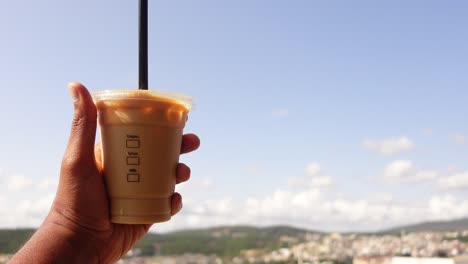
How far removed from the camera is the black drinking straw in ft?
2.69

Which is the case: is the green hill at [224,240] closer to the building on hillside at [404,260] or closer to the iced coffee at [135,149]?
the building on hillside at [404,260]

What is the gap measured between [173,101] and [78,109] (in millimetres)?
150

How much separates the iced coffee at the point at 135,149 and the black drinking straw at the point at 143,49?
0.12ft

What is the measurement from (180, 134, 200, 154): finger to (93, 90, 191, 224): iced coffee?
17 cm

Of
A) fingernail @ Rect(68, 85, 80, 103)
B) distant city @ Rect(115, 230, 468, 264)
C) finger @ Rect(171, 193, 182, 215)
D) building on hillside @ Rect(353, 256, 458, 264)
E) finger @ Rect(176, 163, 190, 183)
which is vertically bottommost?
building on hillside @ Rect(353, 256, 458, 264)

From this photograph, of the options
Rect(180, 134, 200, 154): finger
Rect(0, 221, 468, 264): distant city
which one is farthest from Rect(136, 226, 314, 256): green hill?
Rect(180, 134, 200, 154): finger

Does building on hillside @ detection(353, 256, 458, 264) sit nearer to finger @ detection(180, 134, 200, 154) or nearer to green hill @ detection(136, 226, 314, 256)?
green hill @ detection(136, 226, 314, 256)

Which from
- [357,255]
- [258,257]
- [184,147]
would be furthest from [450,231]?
[184,147]

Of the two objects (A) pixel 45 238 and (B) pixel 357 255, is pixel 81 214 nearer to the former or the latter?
(A) pixel 45 238

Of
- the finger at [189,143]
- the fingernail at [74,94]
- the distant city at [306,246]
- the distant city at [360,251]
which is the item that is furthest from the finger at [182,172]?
the distant city at [360,251]

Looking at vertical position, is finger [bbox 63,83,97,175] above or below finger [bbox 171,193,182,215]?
above

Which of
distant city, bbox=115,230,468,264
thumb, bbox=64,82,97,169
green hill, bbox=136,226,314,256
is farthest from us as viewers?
distant city, bbox=115,230,468,264

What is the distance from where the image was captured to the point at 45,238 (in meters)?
0.81

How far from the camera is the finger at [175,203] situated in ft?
2.86
